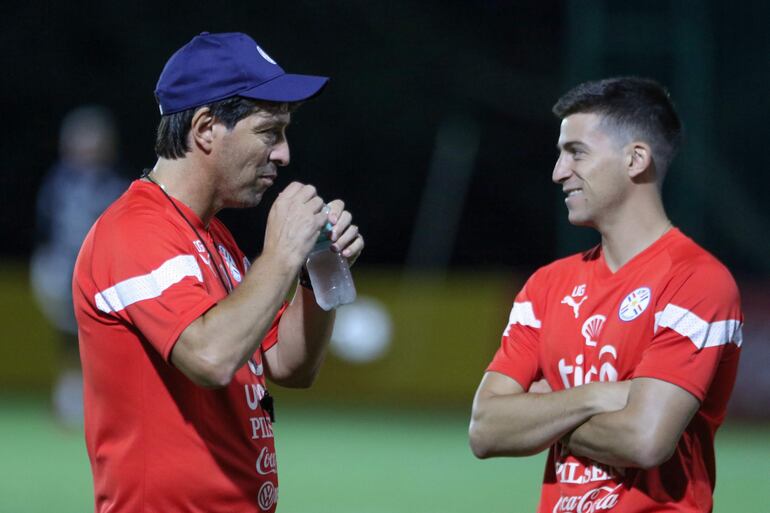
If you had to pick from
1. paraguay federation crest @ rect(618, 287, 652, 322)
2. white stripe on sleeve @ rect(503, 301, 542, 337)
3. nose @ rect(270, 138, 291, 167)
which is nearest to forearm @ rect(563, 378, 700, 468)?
paraguay federation crest @ rect(618, 287, 652, 322)

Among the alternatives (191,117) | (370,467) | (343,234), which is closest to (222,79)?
(191,117)

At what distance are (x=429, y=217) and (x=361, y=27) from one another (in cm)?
580

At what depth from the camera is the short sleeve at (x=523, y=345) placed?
15.6ft

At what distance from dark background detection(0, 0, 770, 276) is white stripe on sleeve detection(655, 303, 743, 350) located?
55.5ft

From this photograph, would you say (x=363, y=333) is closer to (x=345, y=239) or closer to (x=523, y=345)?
(x=523, y=345)

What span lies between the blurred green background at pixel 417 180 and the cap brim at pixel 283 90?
4.98 meters

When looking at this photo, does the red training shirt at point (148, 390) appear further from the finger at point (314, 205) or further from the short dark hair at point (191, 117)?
the finger at point (314, 205)

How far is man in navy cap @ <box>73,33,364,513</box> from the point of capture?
13.0 feet

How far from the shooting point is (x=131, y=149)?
2320cm

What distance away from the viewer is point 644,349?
4.45 metres

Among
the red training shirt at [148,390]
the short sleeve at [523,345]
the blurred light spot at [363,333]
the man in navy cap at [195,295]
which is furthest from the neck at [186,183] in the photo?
the blurred light spot at [363,333]

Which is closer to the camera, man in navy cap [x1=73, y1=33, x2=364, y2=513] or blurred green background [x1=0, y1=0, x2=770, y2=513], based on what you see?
man in navy cap [x1=73, y1=33, x2=364, y2=513]

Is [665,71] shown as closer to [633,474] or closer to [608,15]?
[608,15]

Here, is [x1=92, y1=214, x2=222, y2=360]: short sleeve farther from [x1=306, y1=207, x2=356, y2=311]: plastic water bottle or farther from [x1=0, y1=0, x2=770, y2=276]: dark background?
[x1=0, y1=0, x2=770, y2=276]: dark background
